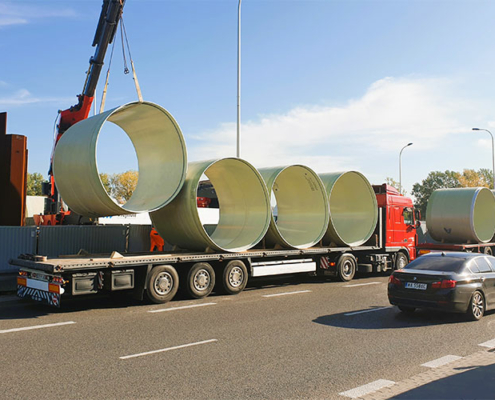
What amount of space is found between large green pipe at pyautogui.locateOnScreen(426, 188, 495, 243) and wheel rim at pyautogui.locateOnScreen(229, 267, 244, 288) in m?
12.2

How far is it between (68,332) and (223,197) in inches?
339

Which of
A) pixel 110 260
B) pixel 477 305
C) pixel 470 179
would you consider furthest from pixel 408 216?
pixel 470 179

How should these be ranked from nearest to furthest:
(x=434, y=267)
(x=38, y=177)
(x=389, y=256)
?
(x=434, y=267), (x=389, y=256), (x=38, y=177)

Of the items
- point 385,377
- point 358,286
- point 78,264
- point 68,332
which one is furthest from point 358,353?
point 358,286

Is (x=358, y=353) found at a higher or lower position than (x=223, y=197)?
lower

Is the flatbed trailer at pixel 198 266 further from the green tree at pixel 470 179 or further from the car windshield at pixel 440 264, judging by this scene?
the green tree at pixel 470 179

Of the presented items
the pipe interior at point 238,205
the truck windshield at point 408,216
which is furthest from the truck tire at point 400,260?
the pipe interior at point 238,205

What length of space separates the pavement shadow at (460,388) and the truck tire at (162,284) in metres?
7.07

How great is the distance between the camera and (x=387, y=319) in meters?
9.73

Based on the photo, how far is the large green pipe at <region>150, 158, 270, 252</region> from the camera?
13055mm

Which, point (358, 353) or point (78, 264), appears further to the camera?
point (78, 264)

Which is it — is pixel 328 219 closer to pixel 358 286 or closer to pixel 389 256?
pixel 358 286

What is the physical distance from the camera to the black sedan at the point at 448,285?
9.37 meters

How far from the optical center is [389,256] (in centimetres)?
1862
